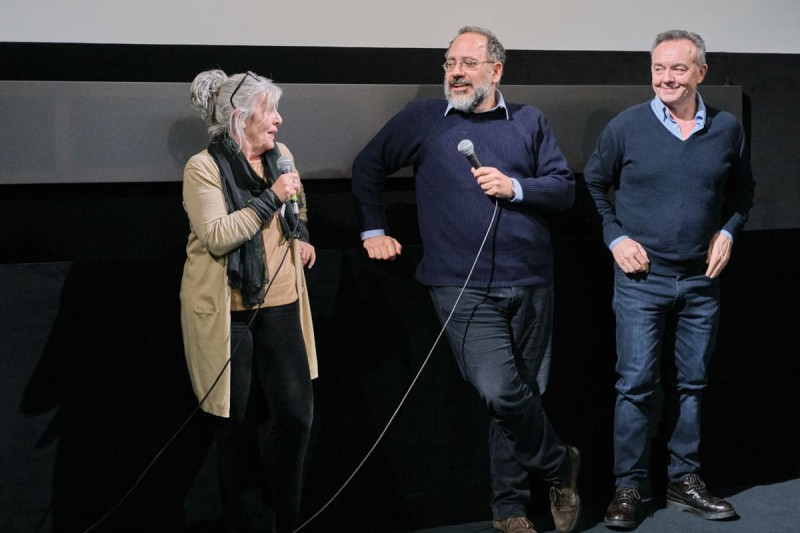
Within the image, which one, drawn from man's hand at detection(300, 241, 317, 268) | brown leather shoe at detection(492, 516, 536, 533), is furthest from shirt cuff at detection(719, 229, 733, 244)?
man's hand at detection(300, 241, 317, 268)

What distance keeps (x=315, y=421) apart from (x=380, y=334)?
1.14ft

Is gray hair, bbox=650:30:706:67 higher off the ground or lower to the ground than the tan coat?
higher

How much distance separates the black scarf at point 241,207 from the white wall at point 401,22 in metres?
0.69

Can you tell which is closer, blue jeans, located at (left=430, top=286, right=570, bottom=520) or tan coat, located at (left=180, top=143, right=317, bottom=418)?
tan coat, located at (left=180, top=143, right=317, bottom=418)

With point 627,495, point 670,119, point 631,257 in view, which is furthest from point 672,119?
point 627,495

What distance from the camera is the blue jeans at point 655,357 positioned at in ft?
9.94

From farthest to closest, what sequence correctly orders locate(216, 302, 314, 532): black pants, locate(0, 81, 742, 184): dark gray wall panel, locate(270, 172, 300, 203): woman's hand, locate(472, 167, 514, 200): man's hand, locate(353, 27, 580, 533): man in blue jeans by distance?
locate(0, 81, 742, 184): dark gray wall panel
locate(353, 27, 580, 533): man in blue jeans
locate(472, 167, 514, 200): man's hand
locate(216, 302, 314, 532): black pants
locate(270, 172, 300, 203): woman's hand

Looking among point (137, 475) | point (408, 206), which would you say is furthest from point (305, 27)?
point (137, 475)

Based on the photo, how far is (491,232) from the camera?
9.16 feet

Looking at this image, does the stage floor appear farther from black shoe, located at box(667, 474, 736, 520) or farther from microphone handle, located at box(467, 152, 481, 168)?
microphone handle, located at box(467, 152, 481, 168)

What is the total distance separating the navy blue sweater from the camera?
117 inches

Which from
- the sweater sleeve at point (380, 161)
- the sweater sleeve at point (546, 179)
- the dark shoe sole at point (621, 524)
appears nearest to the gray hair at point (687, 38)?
the sweater sleeve at point (546, 179)

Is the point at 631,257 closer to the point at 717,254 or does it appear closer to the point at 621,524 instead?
the point at 717,254

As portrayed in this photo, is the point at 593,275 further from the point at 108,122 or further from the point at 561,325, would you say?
the point at 108,122
